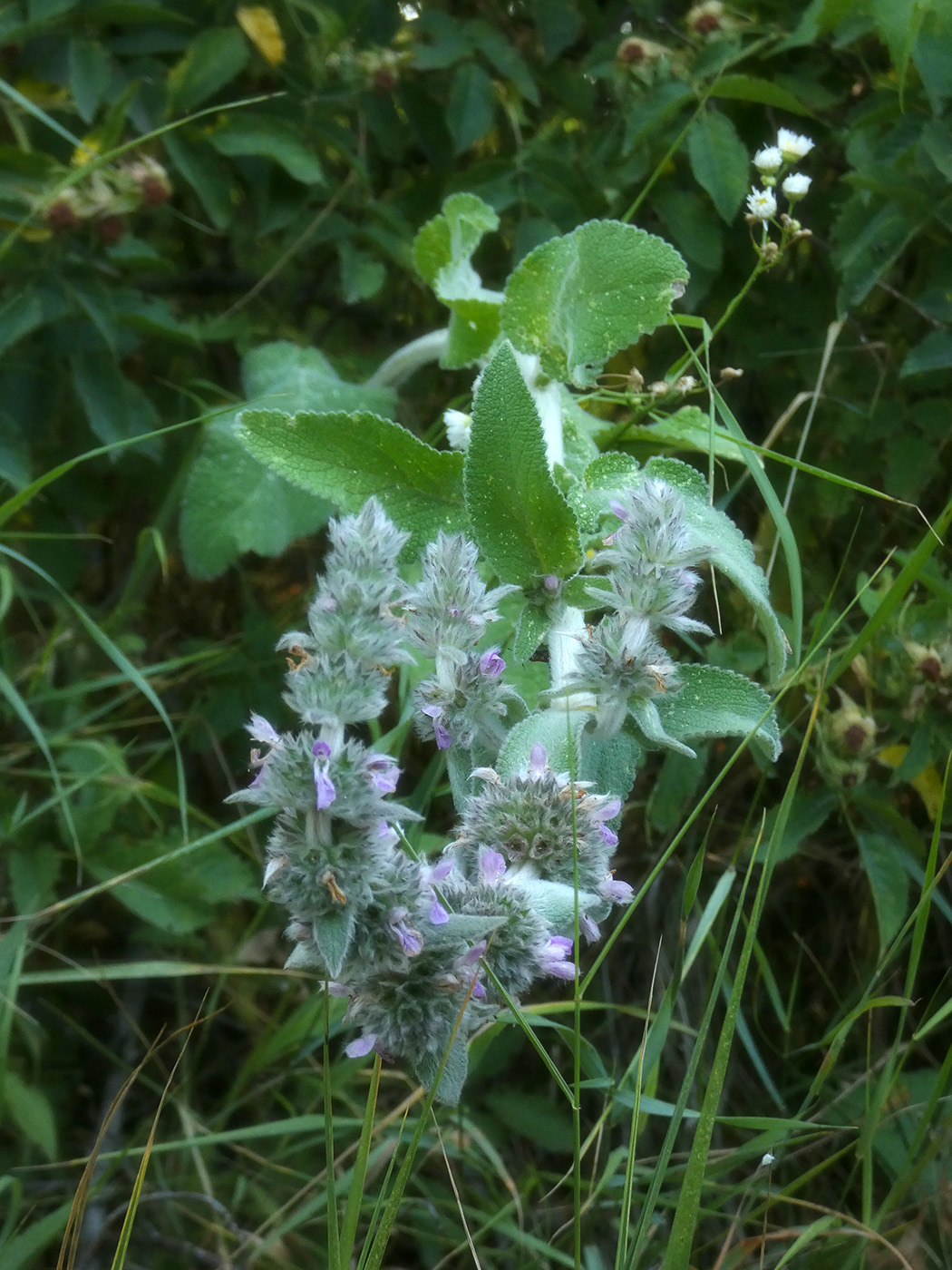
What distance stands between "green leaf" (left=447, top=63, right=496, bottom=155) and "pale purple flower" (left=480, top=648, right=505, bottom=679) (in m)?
0.86

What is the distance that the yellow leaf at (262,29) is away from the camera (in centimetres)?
143

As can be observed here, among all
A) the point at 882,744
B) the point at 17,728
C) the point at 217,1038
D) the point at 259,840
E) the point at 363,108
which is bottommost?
the point at 217,1038

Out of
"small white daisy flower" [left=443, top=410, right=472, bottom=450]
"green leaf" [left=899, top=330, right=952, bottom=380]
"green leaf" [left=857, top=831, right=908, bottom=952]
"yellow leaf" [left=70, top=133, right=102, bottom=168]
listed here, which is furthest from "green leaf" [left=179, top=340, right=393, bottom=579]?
"green leaf" [left=857, top=831, right=908, bottom=952]

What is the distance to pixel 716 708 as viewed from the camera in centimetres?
79

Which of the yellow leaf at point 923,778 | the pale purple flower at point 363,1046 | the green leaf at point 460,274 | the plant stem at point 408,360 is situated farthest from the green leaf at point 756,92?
the pale purple flower at point 363,1046

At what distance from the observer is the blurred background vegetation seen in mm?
1161

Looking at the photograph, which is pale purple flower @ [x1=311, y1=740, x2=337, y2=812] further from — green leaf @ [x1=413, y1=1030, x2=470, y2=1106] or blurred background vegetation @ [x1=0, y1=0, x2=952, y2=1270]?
blurred background vegetation @ [x1=0, y1=0, x2=952, y2=1270]

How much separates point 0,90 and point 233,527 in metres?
0.63

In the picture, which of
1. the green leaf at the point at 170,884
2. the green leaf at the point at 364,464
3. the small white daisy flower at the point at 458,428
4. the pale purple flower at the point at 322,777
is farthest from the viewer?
the green leaf at the point at 170,884

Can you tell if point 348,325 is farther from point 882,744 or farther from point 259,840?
point 882,744

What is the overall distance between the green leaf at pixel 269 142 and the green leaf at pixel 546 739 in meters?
0.88

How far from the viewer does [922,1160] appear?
2.74 feet

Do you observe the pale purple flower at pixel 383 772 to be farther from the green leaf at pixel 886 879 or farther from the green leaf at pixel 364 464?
the green leaf at pixel 886 879

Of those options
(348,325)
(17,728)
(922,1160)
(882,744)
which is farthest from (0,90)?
(922,1160)
